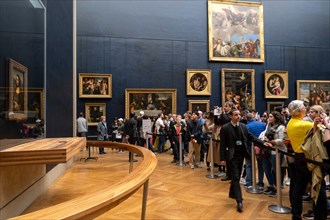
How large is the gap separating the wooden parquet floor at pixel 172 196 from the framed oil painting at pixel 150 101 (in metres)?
→ 6.86

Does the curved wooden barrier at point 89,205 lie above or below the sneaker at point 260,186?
above

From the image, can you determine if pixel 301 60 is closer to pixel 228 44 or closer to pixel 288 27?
pixel 288 27

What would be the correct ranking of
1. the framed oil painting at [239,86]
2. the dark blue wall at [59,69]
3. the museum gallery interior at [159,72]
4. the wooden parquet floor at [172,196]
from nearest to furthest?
the wooden parquet floor at [172,196] → the museum gallery interior at [159,72] → the dark blue wall at [59,69] → the framed oil painting at [239,86]

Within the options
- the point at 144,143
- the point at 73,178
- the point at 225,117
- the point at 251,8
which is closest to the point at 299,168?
the point at 225,117

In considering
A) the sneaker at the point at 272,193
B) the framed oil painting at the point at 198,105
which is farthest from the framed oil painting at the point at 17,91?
the framed oil painting at the point at 198,105

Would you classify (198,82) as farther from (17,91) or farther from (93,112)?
(17,91)

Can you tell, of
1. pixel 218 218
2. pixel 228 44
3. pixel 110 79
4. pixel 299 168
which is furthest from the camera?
pixel 228 44

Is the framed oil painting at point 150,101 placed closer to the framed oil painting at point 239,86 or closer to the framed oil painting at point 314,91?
the framed oil painting at point 239,86

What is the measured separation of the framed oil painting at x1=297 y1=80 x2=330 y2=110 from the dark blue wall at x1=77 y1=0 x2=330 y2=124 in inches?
18.0

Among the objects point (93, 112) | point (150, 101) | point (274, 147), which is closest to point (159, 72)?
point (150, 101)

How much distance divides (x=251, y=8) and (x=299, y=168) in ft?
51.3

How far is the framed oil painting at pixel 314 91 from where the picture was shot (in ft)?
56.7

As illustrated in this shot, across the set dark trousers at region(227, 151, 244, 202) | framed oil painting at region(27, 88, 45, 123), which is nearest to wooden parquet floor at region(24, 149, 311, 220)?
dark trousers at region(227, 151, 244, 202)

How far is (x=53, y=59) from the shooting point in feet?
24.2
